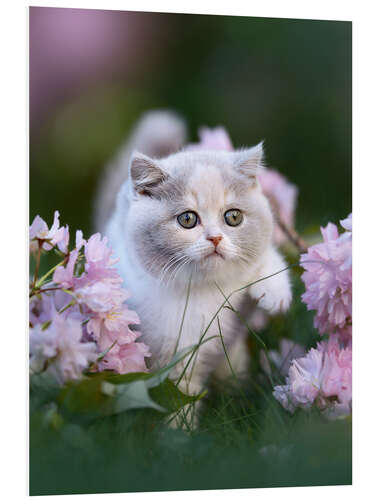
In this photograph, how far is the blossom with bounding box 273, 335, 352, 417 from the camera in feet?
4.41

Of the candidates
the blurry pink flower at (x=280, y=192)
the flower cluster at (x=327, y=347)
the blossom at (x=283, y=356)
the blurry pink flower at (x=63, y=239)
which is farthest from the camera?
the blurry pink flower at (x=280, y=192)

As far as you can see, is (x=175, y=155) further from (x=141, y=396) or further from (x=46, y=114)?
(x=141, y=396)

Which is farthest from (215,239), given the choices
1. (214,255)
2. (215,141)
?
(215,141)

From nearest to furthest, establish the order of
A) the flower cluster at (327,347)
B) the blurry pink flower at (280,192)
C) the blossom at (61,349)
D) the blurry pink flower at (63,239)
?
the blossom at (61,349) < the blurry pink flower at (63,239) < the flower cluster at (327,347) < the blurry pink flower at (280,192)

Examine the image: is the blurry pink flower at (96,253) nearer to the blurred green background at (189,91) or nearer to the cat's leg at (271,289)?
the blurred green background at (189,91)

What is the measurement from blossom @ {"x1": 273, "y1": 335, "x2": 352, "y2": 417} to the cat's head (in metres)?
0.25

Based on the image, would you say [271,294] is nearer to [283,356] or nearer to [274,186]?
[283,356]

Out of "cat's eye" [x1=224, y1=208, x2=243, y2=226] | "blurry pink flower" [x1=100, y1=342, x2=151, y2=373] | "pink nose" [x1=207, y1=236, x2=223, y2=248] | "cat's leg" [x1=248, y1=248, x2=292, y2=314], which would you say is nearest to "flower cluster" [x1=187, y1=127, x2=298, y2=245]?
"cat's leg" [x1=248, y1=248, x2=292, y2=314]

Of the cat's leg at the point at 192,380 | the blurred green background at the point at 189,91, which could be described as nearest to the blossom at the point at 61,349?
the cat's leg at the point at 192,380

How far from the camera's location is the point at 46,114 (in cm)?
179

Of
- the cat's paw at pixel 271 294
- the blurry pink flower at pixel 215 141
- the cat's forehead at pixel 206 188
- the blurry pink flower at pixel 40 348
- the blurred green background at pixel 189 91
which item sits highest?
the blurred green background at pixel 189 91

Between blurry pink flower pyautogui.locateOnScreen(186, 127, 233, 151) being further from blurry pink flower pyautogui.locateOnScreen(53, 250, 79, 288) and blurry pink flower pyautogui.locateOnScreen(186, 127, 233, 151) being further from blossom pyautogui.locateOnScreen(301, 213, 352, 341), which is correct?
blurry pink flower pyautogui.locateOnScreen(53, 250, 79, 288)

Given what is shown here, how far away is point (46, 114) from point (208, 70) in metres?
0.54

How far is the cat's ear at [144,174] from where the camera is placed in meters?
1.38
